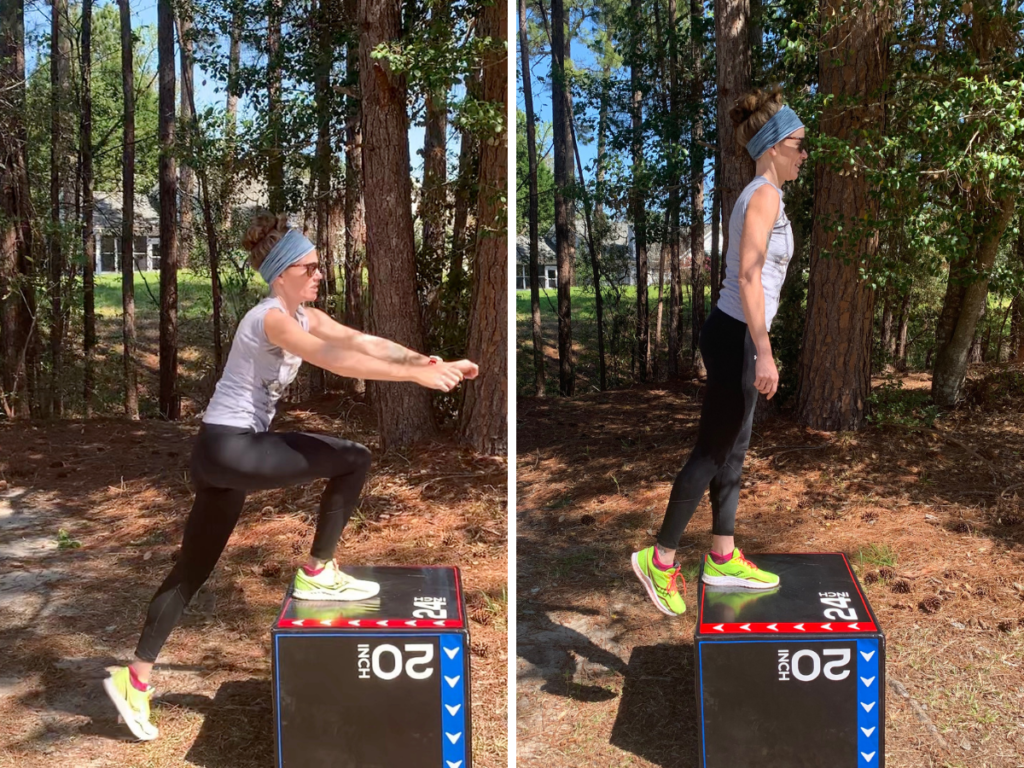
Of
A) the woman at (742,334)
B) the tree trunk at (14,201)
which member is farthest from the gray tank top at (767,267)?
the tree trunk at (14,201)

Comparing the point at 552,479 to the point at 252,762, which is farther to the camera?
the point at 552,479

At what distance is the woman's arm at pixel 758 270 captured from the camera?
271cm

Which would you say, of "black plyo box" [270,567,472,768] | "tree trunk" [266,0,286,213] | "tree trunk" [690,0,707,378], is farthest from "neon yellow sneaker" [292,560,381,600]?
"tree trunk" [690,0,707,378]

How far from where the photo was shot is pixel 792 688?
2.66m

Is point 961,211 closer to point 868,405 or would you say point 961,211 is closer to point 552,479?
point 868,405

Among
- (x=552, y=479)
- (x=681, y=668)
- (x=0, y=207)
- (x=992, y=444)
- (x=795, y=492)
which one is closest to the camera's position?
(x=681, y=668)

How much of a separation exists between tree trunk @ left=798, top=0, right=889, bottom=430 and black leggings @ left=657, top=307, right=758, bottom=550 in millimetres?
2256

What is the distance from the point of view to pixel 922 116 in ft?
14.3

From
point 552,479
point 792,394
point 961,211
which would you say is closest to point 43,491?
point 552,479

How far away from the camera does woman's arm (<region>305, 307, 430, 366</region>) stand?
2.68 meters

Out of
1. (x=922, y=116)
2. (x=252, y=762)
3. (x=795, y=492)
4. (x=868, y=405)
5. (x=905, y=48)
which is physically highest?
(x=905, y=48)

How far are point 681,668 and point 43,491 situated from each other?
370 cm

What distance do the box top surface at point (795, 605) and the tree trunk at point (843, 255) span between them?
7.52 feet

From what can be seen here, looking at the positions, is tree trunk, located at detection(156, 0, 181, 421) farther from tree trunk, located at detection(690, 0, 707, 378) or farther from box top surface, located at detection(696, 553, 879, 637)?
box top surface, located at detection(696, 553, 879, 637)
